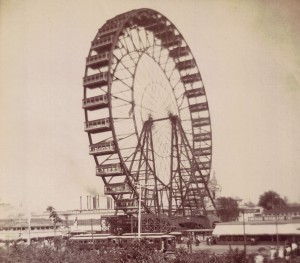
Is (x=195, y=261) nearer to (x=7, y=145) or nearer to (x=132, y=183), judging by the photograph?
(x=7, y=145)

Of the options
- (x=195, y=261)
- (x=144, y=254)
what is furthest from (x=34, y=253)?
(x=195, y=261)

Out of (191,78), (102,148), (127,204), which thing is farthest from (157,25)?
(127,204)

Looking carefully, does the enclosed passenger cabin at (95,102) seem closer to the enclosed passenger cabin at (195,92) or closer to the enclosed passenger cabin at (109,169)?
the enclosed passenger cabin at (109,169)

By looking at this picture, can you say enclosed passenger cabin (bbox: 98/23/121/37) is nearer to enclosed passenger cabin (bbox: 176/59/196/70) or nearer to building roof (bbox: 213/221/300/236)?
enclosed passenger cabin (bbox: 176/59/196/70)

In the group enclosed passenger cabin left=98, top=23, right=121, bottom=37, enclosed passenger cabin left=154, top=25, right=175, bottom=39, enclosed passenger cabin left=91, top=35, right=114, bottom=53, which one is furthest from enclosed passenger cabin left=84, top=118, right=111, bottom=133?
enclosed passenger cabin left=154, top=25, right=175, bottom=39

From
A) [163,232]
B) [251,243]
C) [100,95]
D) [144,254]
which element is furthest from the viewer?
[163,232]

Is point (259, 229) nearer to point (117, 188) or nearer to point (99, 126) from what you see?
point (117, 188)
